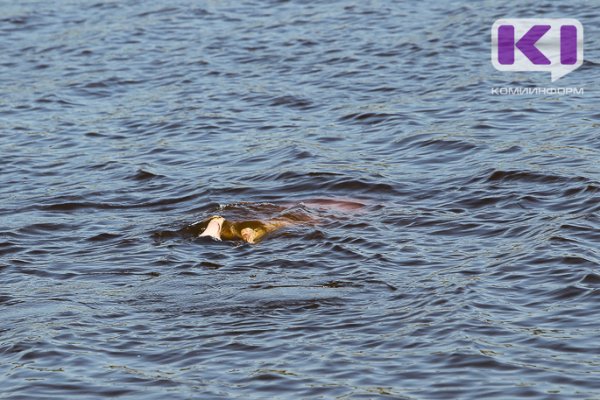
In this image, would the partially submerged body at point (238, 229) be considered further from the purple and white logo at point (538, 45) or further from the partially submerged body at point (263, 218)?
the purple and white logo at point (538, 45)

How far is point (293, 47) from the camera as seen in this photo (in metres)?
20.4

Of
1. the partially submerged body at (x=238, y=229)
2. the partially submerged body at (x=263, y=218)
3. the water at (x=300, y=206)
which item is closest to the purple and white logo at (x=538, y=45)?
the water at (x=300, y=206)

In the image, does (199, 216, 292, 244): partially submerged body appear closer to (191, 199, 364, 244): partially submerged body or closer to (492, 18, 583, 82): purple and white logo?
(191, 199, 364, 244): partially submerged body

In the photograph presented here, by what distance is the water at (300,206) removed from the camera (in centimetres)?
913

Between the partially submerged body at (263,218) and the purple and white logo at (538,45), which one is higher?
the purple and white logo at (538,45)

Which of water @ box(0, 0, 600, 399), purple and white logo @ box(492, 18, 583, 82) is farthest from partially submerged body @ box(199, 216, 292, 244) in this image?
purple and white logo @ box(492, 18, 583, 82)

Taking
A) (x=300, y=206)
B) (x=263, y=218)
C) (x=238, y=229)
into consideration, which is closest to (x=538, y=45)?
(x=300, y=206)

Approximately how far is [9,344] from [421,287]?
11.3 feet

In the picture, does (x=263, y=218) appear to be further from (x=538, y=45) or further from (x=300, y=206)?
(x=538, y=45)

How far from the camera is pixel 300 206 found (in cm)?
1295

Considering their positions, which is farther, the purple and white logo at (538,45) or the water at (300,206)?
the purple and white logo at (538,45)

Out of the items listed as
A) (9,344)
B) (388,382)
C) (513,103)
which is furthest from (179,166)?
(388,382)

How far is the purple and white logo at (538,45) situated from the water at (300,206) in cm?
36

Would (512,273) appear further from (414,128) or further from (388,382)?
(414,128)
